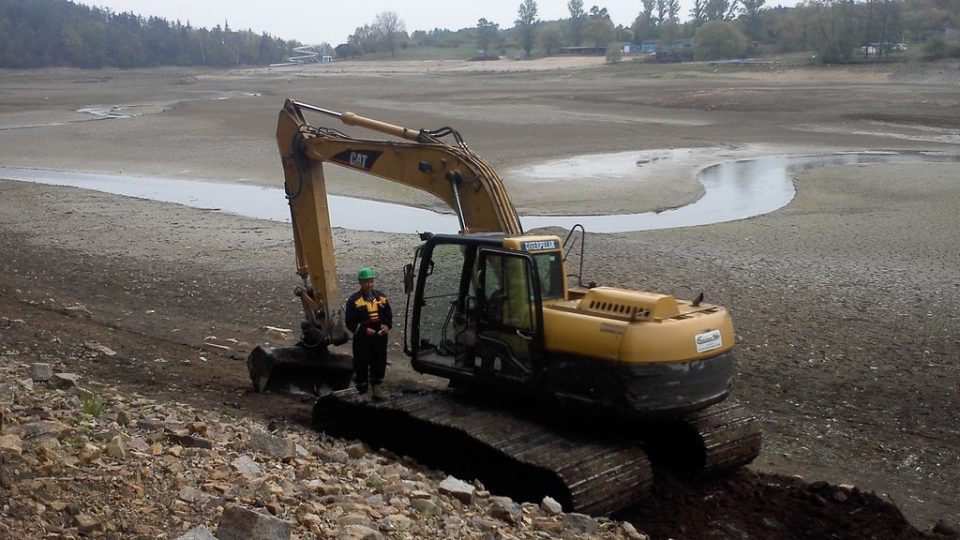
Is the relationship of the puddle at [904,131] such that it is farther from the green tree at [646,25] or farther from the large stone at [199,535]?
the green tree at [646,25]

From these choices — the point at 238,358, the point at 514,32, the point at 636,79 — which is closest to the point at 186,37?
the point at 514,32

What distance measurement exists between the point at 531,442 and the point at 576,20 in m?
143

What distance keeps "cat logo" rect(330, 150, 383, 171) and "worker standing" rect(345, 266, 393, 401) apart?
1.66m

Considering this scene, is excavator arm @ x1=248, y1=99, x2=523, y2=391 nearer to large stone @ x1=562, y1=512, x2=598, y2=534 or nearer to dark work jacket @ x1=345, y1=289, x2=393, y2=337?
dark work jacket @ x1=345, y1=289, x2=393, y2=337

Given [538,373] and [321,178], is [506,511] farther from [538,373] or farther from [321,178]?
[321,178]

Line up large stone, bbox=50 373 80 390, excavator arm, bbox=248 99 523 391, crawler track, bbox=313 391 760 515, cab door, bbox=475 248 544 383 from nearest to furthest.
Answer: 1. crawler track, bbox=313 391 760 515
2. cab door, bbox=475 248 544 383
3. large stone, bbox=50 373 80 390
4. excavator arm, bbox=248 99 523 391

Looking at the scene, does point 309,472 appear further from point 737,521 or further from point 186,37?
point 186,37

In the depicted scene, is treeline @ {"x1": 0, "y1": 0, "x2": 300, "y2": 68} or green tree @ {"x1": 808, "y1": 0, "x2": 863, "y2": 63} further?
treeline @ {"x1": 0, "y1": 0, "x2": 300, "y2": 68}

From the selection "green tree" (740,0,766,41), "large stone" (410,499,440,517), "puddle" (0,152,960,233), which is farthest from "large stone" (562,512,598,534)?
"green tree" (740,0,766,41)

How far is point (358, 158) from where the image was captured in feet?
37.7

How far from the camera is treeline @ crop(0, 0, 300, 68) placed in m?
118

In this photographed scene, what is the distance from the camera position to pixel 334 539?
261 inches

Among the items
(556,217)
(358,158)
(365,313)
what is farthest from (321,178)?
(556,217)

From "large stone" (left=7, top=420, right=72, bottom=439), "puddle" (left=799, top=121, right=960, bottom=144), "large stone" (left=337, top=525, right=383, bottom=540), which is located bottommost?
"puddle" (left=799, top=121, right=960, bottom=144)
